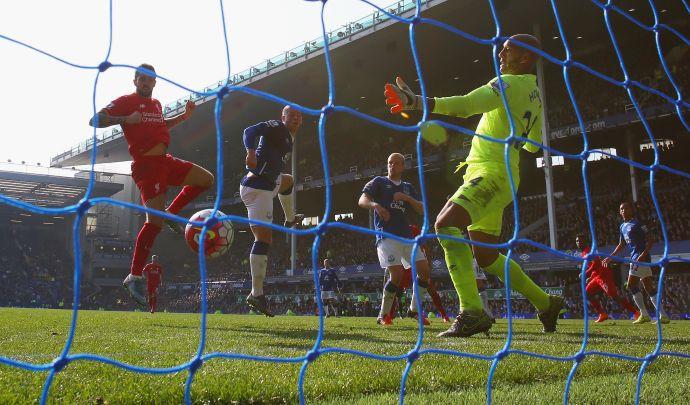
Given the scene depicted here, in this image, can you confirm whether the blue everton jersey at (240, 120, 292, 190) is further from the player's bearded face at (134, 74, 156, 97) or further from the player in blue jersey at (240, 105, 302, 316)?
the player's bearded face at (134, 74, 156, 97)

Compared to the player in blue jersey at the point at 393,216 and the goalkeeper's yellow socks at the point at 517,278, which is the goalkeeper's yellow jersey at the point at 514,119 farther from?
the player in blue jersey at the point at 393,216

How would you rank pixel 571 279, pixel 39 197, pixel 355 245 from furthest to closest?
1. pixel 39 197
2. pixel 355 245
3. pixel 571 279

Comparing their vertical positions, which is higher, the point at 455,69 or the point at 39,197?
the point at 455,69

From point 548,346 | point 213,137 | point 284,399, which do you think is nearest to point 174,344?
point 284,399

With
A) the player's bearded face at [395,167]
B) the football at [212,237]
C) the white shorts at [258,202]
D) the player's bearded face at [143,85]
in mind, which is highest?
the player's bearded face at [143,85]

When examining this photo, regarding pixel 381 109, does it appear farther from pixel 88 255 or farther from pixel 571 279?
pixel 88 255

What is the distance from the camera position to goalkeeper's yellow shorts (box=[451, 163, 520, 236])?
11.0 feet

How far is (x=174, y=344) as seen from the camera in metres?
3.51

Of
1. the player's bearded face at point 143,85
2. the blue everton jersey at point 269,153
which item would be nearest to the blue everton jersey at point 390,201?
the blue everton jersey at point 269,153

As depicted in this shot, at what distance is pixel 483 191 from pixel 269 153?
7.09 ft

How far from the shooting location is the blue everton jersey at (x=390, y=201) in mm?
5996

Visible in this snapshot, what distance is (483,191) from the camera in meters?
3.39

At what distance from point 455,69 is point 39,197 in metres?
26.0

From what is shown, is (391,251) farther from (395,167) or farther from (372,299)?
(372,299)
